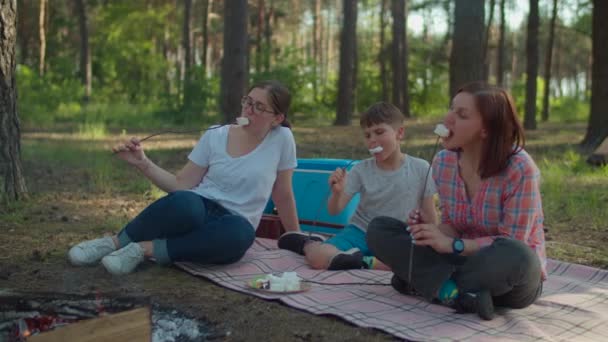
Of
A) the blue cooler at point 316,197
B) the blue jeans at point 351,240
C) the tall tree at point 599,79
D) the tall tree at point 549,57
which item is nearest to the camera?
the blue jeans at point 351,240

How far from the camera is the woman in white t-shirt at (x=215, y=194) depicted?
137 inches

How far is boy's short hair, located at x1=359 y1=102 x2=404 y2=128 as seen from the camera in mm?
3525

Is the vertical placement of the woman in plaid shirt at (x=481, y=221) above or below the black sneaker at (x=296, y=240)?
above

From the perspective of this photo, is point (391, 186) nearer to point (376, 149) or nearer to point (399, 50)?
point (376, 149)

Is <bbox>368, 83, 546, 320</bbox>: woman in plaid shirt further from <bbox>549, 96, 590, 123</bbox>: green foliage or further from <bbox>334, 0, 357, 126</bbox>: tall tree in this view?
<bbox>549, 96, 590, 123</bbox>: green foliage

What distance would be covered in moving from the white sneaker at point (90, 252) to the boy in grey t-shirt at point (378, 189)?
1080mm

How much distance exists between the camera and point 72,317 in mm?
2092

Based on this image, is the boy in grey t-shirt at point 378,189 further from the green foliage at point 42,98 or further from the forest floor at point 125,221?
the green foliage at point 42,98

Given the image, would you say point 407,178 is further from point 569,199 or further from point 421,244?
point 569,199

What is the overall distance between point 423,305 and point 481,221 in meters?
0.48

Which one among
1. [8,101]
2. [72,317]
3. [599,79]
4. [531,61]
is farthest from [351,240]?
[531,61]

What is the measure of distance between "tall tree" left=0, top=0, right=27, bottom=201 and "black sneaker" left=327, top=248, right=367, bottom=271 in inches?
113

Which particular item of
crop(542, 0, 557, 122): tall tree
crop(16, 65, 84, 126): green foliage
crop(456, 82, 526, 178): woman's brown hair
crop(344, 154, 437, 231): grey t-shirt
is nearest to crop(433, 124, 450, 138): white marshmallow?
crop(456, 82, 526, 178): woman's brown hair

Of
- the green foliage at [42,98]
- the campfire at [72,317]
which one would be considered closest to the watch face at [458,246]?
the campfire at [72,317]
